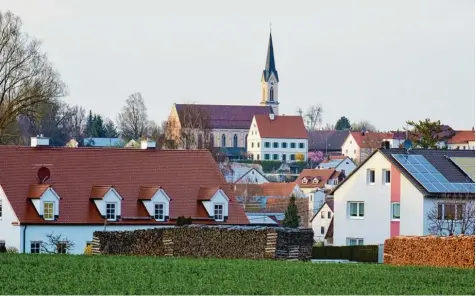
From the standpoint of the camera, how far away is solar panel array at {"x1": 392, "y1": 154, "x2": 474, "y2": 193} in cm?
6912

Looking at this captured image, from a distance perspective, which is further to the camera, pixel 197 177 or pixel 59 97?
pixel 59 97

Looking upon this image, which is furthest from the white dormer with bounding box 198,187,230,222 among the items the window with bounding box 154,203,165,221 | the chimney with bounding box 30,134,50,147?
the chimney with bounding box 30,134,50,147

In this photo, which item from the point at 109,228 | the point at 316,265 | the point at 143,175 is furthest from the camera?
the point at 143,175

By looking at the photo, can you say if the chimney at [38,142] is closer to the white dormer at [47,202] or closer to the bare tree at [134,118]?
the white dormer at [47,202]

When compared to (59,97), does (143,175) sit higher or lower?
lower

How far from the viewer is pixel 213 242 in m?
45.8

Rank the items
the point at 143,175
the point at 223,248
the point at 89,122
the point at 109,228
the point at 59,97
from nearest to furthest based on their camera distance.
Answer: the point at 223,248 → the point at 109,228 → the point at 143,175 → the point at 59,97 → the point at 89,122

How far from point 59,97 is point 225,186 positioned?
18.3 m

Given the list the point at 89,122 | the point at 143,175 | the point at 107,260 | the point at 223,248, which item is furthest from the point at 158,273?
the point at 89,122

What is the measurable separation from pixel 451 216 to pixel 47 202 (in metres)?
19.2

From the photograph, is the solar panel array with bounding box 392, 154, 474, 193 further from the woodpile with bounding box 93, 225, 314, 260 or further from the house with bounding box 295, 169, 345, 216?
the house with bounding box 295, 169, 345, 216

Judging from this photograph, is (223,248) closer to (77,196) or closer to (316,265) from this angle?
(316,265)

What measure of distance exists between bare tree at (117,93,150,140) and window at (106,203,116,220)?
299 ft

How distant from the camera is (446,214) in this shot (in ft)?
223
